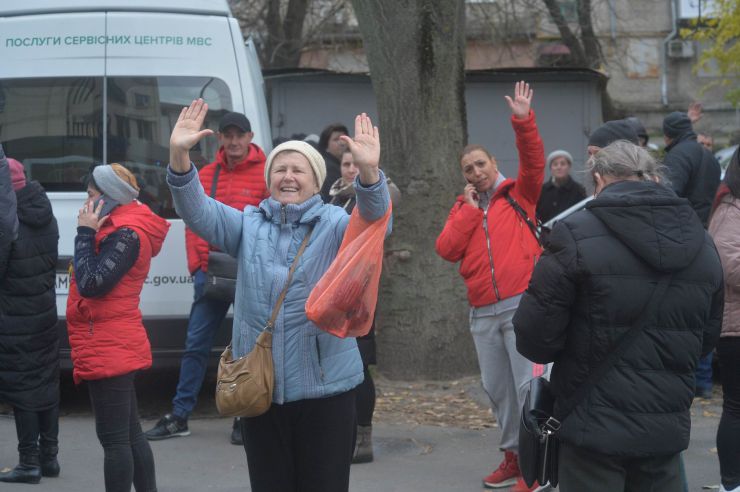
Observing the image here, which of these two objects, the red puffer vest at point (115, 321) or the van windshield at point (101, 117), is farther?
the van windshield at point (101, 117)

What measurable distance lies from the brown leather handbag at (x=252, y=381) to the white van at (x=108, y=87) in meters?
3.54

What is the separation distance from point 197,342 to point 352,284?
338cm

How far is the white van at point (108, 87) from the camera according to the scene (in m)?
7.18

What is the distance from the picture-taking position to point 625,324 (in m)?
3.56

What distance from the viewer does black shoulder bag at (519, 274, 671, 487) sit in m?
3.56

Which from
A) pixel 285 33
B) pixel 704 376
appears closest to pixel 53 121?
pixel 704 376

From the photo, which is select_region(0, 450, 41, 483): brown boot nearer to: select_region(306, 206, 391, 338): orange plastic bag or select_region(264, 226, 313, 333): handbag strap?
select_region(264, 226, 313, 333): handbag strap

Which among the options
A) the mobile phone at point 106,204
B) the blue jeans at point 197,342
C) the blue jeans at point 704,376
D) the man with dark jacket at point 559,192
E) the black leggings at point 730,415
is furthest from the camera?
the man with dark jacket at point 559,192

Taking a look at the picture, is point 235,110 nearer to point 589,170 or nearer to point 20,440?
point 20,440

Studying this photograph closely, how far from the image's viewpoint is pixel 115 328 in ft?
16.2

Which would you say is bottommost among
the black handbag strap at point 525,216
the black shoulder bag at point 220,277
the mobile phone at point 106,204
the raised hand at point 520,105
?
the black shoulder bag at point 220,277

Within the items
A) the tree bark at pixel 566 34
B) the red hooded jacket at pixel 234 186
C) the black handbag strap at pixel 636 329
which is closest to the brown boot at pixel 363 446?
the red hooded jacket at pixel 234 186

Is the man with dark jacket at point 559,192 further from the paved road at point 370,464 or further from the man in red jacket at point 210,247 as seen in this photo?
the man in red jacket at point 210,247

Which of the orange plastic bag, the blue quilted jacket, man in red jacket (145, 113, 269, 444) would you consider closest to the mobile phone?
the blue quilted jacket
